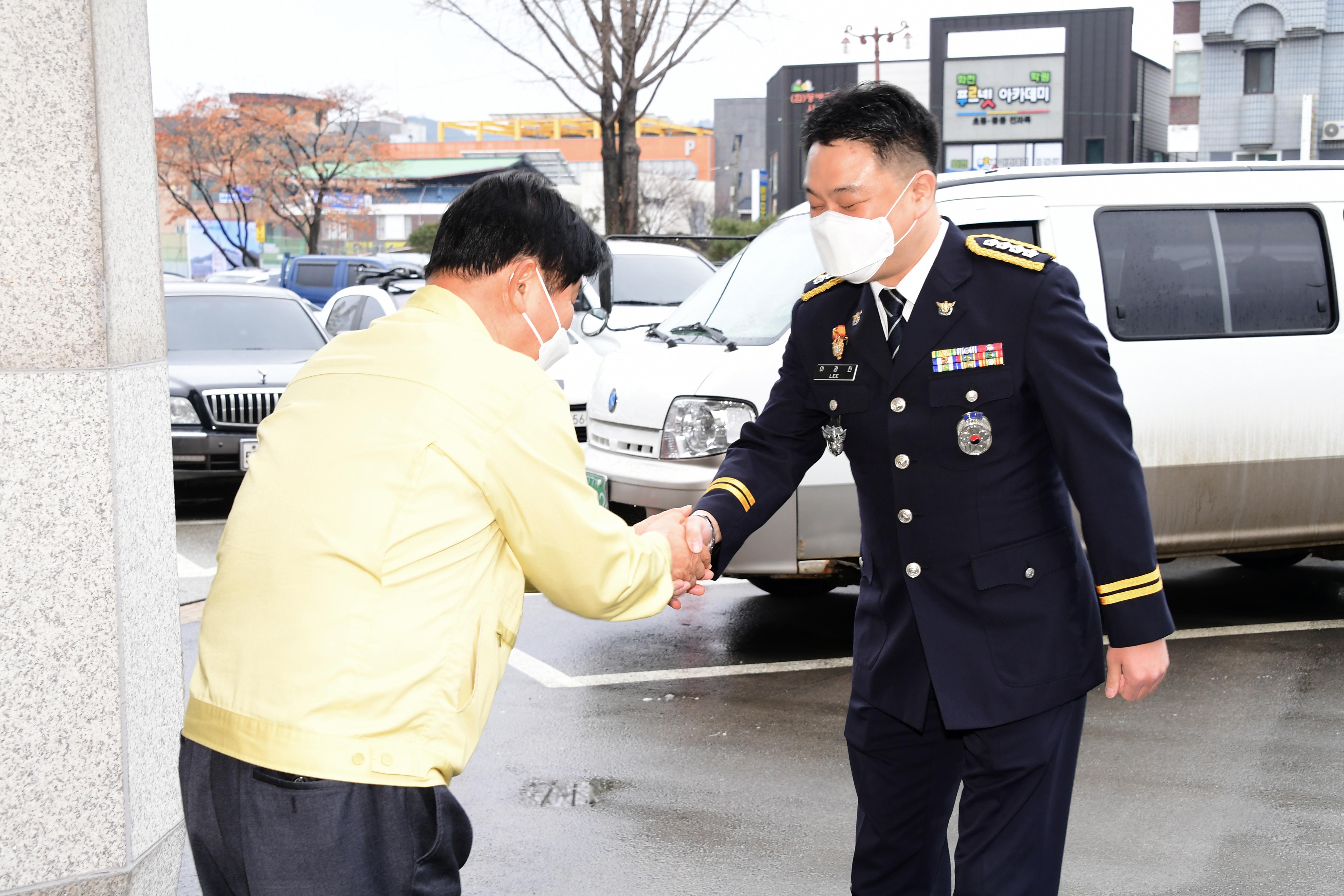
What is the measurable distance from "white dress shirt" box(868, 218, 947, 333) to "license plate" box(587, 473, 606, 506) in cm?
323

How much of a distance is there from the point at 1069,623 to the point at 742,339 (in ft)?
11.0

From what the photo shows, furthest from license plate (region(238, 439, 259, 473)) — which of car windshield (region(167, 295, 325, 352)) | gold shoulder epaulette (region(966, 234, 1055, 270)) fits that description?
gold shoulder epaulette (region(966, 234, 1055, 270))

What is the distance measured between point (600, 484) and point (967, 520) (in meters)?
3.48

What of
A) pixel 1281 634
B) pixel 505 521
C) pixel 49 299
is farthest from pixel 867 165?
pixel 1281 634

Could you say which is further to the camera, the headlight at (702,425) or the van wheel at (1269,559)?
A: the van wheel at (1269,559)

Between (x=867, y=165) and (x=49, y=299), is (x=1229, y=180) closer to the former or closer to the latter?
(x=867, y=165)

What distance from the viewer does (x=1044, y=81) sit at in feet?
163

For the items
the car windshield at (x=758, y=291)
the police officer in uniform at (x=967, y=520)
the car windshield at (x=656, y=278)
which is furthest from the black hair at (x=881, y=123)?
the car windshield at (x=656, y=278)

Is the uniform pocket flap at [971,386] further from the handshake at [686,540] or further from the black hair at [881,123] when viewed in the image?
the handshake at [686,540]

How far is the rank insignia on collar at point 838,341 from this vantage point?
2.91m

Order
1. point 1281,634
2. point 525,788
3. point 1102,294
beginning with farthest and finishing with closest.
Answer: point 1281,634, point 1102,294, point 525,788

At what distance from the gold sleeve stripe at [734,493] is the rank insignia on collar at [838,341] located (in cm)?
45

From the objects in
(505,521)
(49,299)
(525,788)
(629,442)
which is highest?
(49,299)

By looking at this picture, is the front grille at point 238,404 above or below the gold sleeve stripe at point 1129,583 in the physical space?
below
